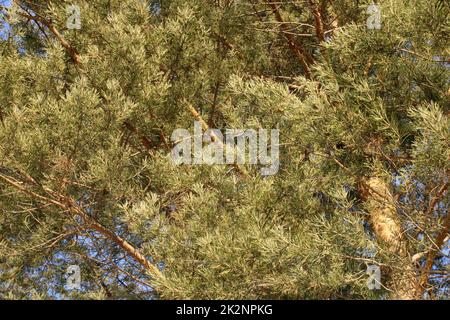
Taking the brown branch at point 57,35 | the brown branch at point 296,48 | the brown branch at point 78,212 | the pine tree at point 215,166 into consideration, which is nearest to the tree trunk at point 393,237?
the pine tree at point 215,166

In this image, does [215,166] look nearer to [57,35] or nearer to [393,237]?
[393,237]

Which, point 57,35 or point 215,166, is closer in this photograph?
point 215,166

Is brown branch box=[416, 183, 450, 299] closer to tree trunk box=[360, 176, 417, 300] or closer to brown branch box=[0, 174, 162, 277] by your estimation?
tree trunk box=[360, 176, 417, 300]

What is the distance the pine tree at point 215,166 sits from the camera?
10.6ft

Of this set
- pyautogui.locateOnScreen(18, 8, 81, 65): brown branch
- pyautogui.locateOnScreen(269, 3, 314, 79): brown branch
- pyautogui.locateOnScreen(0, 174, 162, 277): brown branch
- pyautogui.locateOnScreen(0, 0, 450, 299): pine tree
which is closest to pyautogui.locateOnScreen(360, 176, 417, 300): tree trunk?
pyautogui.locateOnScreen(0, 0, 450, 299): pine tree

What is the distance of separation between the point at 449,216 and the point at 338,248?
1.83ft

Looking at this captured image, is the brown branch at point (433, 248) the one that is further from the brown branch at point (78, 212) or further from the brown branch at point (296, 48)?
the brown branch at point (296, 48)

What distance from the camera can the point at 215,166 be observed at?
3.94 meters

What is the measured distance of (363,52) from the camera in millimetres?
3604

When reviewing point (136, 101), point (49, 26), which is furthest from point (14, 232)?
point (49, 26)

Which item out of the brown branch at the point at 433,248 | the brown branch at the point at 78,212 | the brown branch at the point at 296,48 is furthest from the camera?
the brown branch at the point at 296,48

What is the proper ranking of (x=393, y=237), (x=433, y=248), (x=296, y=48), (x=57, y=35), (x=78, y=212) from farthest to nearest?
(x=296, y=48)
(x=57, y=35)
(x=78, y=212)
(x=393, y=237)
(x=433, y=248)

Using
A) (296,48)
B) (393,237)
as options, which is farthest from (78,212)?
(296,48)

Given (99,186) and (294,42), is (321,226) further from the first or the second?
(294,42)
